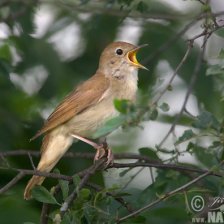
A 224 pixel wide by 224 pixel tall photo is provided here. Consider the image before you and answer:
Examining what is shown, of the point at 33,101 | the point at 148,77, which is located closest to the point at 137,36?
the point at 148,77

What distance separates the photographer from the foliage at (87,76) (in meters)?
5.16

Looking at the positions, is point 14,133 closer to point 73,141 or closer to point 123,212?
point 73,141

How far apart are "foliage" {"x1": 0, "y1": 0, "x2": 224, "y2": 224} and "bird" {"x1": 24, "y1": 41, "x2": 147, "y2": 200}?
0.17 metres

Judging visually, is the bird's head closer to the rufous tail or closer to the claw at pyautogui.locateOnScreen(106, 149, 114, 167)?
the rufous tail

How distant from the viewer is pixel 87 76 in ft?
25.7

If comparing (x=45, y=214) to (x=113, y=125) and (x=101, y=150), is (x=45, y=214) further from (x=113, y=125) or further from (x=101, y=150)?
(x=101, y=150)

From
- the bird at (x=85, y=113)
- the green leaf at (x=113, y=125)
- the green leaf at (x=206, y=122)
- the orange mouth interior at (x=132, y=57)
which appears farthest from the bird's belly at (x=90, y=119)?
the green leaf at (x=113, y=125)


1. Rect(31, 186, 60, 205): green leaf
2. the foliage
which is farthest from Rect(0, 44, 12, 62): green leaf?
Rect(31, 186, 60, 205): green leaf

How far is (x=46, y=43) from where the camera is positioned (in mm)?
7645

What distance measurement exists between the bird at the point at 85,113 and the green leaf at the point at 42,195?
133cm

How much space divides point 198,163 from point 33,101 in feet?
5.75

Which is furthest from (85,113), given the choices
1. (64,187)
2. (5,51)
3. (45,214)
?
(64,187)

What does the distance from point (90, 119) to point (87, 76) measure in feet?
3.58

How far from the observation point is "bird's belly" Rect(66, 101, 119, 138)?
22.1 feet
